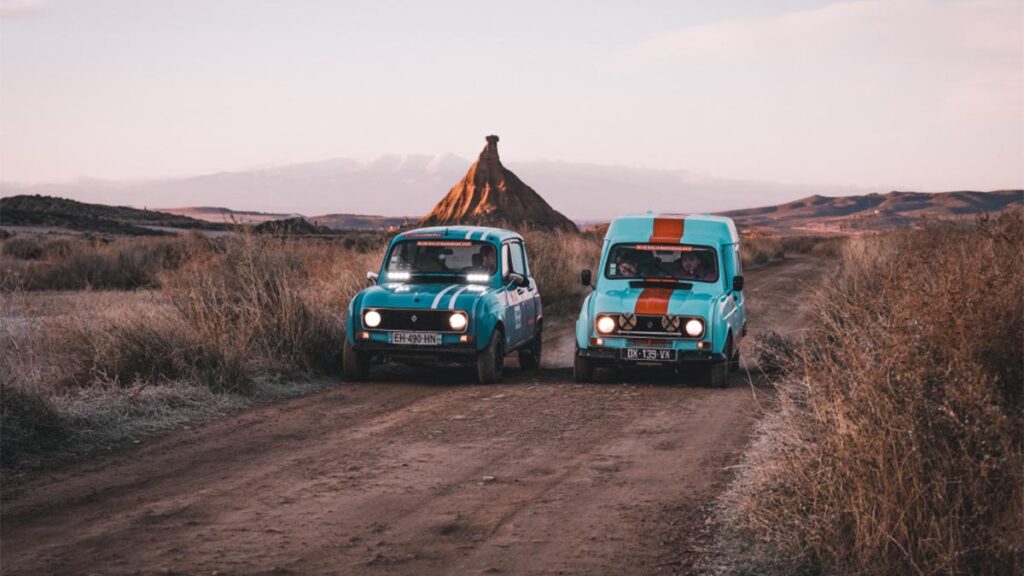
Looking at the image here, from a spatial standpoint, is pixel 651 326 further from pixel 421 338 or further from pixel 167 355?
pixel 167 355

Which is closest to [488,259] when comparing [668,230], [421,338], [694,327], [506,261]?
[506,261]

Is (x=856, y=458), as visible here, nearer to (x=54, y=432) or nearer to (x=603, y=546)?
(x=603, y=546)

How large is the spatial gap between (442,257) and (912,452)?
1017cm

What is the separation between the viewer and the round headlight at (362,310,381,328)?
1388 centimetres

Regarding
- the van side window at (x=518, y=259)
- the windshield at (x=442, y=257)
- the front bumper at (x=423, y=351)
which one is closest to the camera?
the front bumper at (x=423, y=351)

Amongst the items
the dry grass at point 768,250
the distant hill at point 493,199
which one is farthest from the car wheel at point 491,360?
the distant hill at point 493,199

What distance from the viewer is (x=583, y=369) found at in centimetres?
1416

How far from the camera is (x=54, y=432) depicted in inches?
393

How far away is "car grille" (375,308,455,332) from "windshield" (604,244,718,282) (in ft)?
8.76

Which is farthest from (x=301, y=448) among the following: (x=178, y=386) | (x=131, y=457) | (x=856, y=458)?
(x=856, y=458)

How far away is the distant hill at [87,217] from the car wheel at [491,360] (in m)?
76.0

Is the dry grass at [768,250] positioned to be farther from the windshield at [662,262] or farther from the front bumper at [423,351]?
the front bumper at [423,351]

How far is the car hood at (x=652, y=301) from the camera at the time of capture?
13.8m

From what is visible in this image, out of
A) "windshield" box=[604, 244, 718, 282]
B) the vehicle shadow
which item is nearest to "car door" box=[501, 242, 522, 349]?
the vehicle shadow
